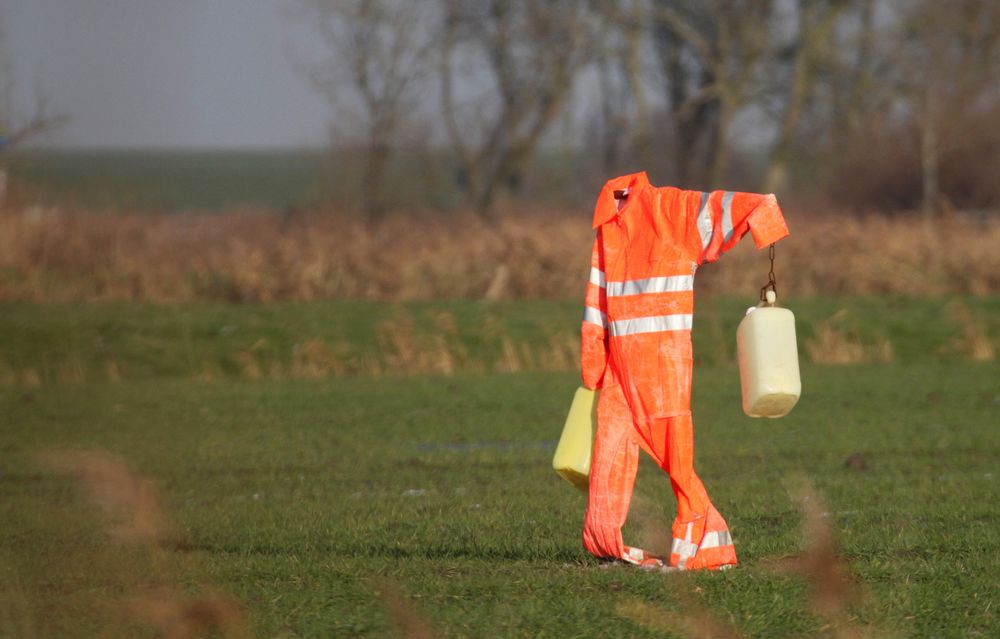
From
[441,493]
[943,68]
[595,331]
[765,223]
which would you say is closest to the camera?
[765,223]

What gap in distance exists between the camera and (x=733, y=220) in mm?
6746

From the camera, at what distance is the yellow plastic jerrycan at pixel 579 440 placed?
7.02 meters

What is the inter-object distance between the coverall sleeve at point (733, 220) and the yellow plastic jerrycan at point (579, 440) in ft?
2.72

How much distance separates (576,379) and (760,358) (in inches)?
515

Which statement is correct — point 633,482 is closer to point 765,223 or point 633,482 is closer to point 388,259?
point 765,223

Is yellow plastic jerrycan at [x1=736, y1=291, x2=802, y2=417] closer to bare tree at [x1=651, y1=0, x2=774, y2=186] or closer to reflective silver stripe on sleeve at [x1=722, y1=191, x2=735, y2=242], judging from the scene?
reflective silver stripe on sleeve at [x1=722, y1=191, x2=735, y2=242]

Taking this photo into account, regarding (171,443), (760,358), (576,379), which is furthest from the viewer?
(576,379)

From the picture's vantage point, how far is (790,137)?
3956 cm

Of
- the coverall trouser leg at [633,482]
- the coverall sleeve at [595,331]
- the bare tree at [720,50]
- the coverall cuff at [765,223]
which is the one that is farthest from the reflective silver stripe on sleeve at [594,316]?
the bare tree at [720,50]

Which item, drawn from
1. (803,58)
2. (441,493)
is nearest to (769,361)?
(441,493)

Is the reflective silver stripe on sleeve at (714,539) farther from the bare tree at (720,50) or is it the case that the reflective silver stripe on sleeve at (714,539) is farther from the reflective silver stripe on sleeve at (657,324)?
the bare tree at (720,50)

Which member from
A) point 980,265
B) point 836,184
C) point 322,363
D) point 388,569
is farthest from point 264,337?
point 836,184

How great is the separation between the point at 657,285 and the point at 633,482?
2.77ft

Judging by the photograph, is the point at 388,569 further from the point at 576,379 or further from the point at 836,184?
the point at 836,184
